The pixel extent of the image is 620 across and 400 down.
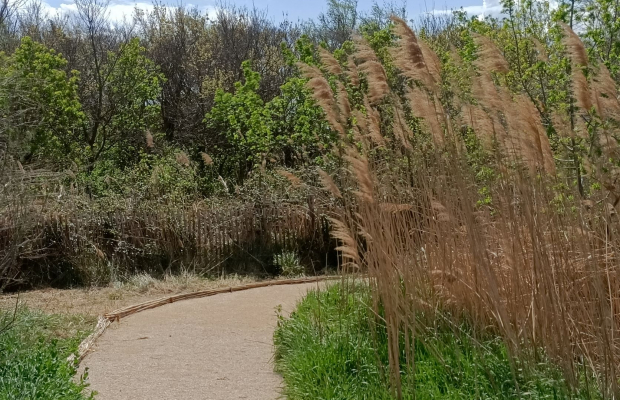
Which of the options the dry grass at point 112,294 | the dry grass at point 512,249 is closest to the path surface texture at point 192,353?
the dry grass at point 112,294

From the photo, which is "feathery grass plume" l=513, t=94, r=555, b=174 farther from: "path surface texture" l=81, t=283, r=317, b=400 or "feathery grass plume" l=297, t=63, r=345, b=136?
"path surface texture" l=81, t=283, r=317, b=400

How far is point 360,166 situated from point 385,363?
1.41 metres

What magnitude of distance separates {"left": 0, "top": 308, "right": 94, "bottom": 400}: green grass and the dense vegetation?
0.71m

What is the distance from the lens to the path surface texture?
17.7 feet

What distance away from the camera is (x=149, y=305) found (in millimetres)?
8734

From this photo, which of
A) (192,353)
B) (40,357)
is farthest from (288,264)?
(40,357)

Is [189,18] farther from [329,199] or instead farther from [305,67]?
[305,67]

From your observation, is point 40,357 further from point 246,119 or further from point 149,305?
point 246,119

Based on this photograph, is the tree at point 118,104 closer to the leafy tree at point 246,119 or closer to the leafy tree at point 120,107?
the leafy tree at point 120,107

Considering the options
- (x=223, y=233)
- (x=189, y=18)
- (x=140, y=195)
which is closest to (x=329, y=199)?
(x=223, y=233)

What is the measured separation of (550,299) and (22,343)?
14.5 ft

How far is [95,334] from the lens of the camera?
23.2 ft

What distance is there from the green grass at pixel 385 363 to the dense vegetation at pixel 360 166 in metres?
0.12

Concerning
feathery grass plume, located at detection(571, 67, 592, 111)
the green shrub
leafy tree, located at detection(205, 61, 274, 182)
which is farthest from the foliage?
feathery grass plume, located at detection(571, 67, 592, 111)
